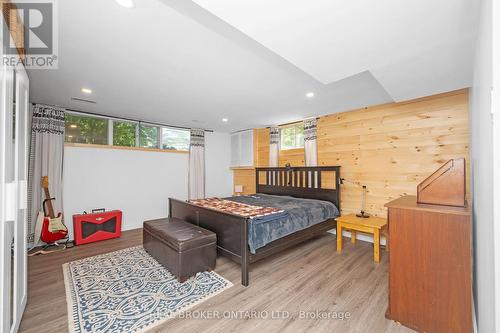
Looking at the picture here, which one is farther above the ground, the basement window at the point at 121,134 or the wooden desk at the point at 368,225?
the basement window at the point at 121,134

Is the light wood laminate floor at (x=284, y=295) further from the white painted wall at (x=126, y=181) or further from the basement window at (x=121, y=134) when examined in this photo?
the basement window at (x=121, y=134)

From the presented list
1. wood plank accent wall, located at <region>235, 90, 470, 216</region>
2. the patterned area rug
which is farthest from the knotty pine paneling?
the patterned area rug

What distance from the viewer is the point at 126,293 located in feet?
7.12

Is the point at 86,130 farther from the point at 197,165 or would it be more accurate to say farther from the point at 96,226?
the point at 197,165

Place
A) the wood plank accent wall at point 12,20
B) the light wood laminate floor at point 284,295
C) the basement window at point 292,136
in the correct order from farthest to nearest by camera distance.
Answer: the basement window at point 292,136, the light wood laminate floor at point 284,295, the wood plank accent wall at point 12,20

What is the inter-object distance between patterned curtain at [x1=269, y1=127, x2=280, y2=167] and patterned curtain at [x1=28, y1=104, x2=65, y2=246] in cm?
426

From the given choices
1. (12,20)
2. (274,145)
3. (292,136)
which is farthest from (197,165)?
(12,20)

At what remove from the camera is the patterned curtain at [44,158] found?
3.51m

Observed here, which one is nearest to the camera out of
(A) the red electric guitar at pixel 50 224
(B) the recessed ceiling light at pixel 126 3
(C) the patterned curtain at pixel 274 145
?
(B) the recessed ceiling light at pixel 126 3

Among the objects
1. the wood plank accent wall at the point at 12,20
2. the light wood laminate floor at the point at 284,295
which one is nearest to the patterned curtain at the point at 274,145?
the light wood laminate floor at the point at 284,295

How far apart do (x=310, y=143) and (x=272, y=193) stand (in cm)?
152

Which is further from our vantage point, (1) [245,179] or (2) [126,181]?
(1) [245,179]

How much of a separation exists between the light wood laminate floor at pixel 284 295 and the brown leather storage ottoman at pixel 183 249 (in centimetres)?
36

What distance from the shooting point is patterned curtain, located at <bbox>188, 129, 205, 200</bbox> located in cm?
549
